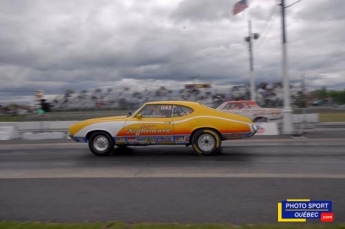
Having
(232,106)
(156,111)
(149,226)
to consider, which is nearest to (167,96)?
(232,106)

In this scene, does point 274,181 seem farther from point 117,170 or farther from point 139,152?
point 139,152

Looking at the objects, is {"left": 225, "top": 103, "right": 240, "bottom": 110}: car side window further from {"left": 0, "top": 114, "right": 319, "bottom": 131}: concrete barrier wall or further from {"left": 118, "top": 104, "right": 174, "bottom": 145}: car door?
{"left": 118, "top": 104, "right": 174, "bottom": 145}: car door

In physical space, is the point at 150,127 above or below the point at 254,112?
below

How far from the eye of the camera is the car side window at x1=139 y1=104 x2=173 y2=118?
423 inches

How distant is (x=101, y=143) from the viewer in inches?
434

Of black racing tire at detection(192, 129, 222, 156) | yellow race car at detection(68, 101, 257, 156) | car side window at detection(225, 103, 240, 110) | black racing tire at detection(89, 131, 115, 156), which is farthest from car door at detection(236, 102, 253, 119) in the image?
black racing tire at detection(89, 131, 115, 156)

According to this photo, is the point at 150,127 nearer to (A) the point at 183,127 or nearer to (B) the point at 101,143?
(A) the point at 183,127

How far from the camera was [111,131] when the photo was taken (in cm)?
1080

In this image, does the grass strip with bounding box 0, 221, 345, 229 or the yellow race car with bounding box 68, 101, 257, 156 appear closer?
the grass strip with bounding box 0, 221, 345, 229

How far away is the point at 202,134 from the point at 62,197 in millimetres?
5158

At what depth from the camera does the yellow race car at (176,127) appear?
10.5 meters
